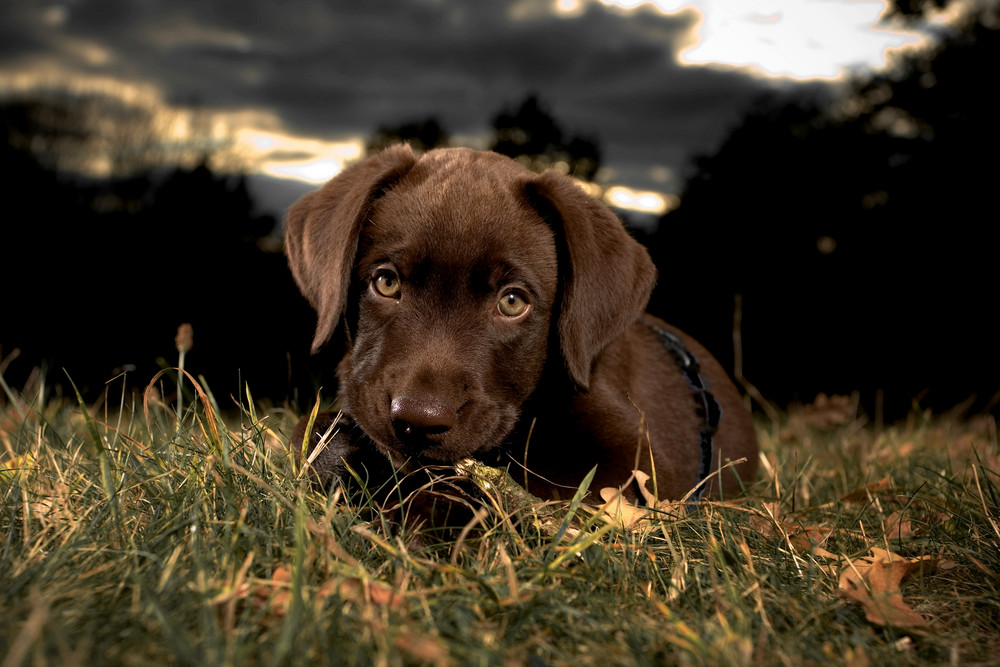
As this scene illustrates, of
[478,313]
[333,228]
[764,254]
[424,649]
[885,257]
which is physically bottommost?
[764,254]

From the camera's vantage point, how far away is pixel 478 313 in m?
3.29

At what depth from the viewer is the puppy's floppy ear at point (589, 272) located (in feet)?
11.1

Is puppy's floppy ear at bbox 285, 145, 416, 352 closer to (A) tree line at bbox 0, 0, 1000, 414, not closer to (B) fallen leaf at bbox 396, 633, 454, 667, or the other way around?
(B) fallen leaf at bbox 396, 633, 454, 667

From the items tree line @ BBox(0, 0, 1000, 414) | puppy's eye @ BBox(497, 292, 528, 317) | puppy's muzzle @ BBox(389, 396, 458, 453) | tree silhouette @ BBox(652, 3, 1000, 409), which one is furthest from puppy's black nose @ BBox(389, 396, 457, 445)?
tree silhouette @ BBox(652, 3, 1000, 409)

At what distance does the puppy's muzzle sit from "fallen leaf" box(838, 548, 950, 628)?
1416 millimetres

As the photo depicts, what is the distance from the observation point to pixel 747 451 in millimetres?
4770

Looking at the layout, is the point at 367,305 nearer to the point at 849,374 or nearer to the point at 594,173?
the point at 849,374

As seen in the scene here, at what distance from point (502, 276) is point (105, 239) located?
23.4 m

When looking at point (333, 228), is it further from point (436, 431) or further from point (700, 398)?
point (700, 398)

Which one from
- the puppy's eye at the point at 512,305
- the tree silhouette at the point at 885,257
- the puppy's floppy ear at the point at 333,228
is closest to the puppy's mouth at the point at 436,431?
the puppy's eye at the point at 512,305

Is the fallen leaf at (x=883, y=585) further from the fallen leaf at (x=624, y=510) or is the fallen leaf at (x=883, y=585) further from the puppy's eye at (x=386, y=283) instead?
the puppy's eye at (x=386, y=283)

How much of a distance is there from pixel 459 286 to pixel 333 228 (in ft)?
2.20

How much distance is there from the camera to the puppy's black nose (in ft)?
9.32

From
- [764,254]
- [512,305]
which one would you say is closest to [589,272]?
[512,305]
